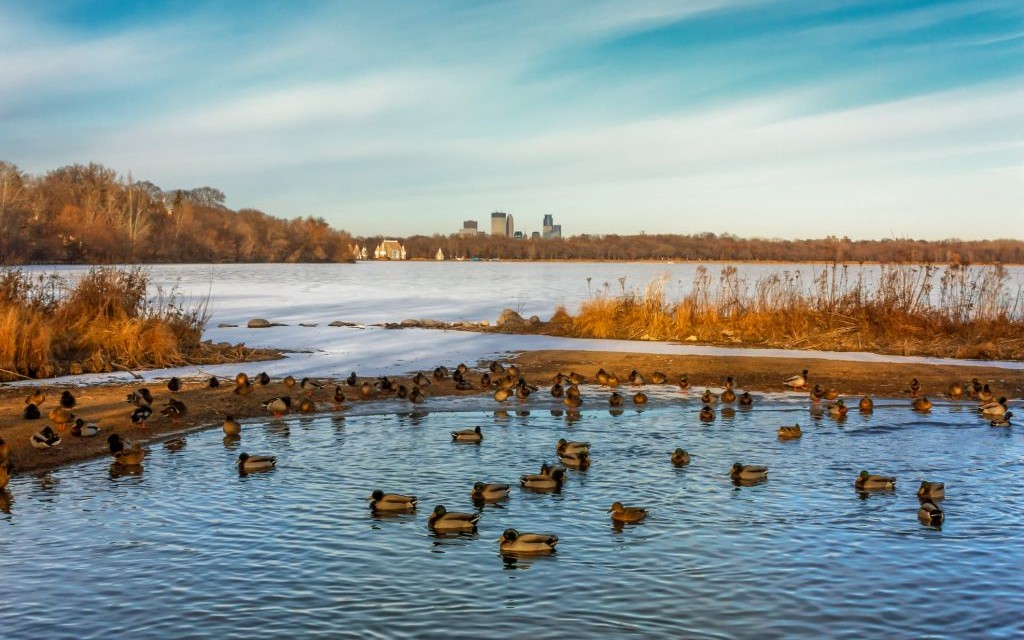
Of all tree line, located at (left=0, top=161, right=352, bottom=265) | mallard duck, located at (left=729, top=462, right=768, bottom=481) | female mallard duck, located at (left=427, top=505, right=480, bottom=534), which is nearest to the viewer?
female mallard duck, located at (left=427, top=505, right=480, bottom=534)

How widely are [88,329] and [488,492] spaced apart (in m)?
13.2

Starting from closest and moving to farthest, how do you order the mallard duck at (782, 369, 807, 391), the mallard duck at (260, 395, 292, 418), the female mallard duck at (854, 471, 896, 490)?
the female mallard duck at (854, 471, 896, 490), the mallard duck at (260, 395, 292, 418), the mallard duck at (782, 369, 807, 391)

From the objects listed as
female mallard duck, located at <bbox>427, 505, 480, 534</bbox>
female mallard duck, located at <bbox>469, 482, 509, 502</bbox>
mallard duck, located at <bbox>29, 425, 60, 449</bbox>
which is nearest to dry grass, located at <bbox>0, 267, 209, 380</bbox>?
mallard duck, located at <bbox>29, 425, 60, 449</bbox>

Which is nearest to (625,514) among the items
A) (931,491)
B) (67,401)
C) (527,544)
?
(527,544)

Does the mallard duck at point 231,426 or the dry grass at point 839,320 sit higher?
the dry grass at point 839,320

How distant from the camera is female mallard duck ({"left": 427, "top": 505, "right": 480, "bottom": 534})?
8.37 meters

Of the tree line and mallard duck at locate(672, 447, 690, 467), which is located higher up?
the tree line

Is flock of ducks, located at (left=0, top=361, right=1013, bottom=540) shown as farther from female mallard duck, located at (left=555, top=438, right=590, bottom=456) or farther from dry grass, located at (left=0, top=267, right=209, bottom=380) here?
dry grass, located at (left=0, top=267, right=209, bottom=380)

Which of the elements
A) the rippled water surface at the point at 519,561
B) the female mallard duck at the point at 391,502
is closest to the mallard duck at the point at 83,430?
the rippled water surface at the point at 519,561

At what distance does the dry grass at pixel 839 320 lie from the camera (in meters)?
21.7

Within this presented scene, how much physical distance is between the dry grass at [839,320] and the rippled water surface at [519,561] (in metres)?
10.0

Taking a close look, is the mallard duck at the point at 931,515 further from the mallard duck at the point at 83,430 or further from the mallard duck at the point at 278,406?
the mallard duck at the point at 83,430

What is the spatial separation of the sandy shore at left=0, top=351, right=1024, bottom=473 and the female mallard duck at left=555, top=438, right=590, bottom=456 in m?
4.76

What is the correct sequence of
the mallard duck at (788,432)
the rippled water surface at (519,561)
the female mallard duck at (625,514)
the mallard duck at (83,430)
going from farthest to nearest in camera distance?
the mallard duck at (788,432), the mallard duck at (83,430), the female mallard duck at (625,514), the rippled water surface at (519,561)
